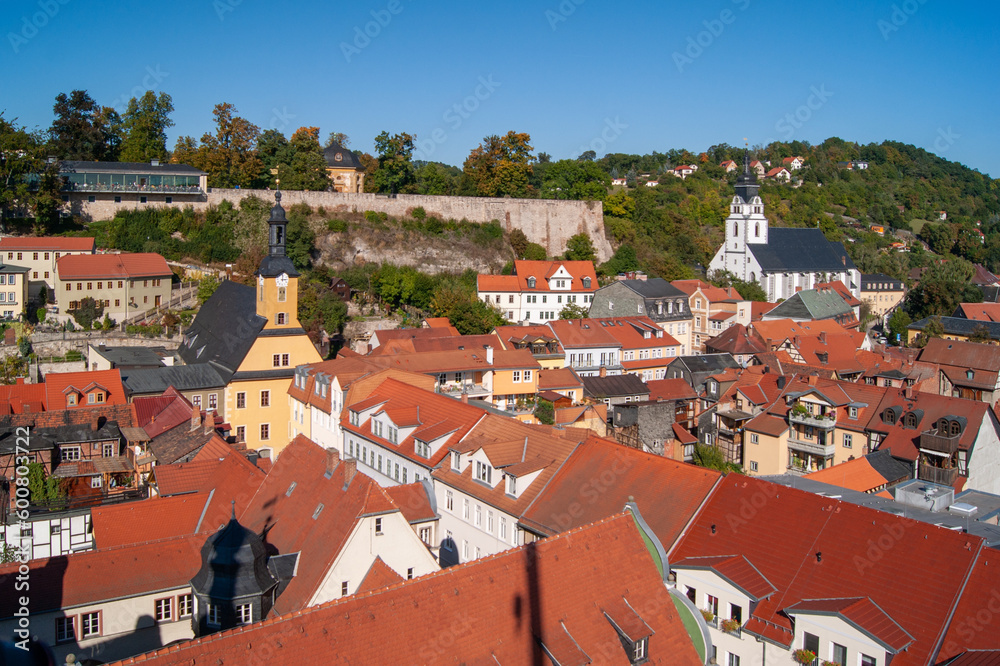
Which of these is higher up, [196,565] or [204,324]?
[204,324]

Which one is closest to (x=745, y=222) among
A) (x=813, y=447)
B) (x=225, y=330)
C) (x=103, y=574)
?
(x=813, y=447)

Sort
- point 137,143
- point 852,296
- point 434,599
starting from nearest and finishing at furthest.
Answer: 1. point 434,599
2. point 137,143
3. point 852,296

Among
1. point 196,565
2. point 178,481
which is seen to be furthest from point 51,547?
point 196,565

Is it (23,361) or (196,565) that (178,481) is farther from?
(23,361)

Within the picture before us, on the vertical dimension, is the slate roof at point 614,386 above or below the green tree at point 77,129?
below

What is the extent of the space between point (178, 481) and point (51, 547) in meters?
3.49

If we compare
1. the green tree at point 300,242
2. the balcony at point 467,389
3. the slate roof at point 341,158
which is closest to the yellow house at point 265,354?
the balcony at point 467,389

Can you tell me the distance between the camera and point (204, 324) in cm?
3684

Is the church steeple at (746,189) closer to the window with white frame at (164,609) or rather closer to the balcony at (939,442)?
the balcony at (939,442)

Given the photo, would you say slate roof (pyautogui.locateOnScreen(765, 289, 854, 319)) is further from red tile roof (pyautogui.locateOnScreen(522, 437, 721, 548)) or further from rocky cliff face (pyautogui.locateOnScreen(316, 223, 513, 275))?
red tile roof (pyautogui.locateOnScreen(522, 437, 721, 548))

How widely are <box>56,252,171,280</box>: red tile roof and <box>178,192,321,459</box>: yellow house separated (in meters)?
8.40

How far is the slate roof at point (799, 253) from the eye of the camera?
6725 centimetres

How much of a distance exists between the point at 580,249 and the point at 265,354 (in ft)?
104

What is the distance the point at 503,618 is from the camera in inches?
407
